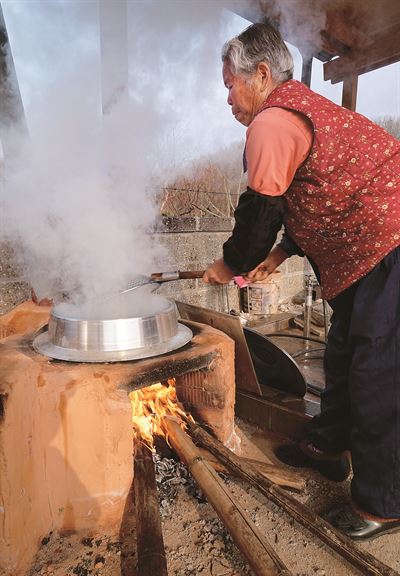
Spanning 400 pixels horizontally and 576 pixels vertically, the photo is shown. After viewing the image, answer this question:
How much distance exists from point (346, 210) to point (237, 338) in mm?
1101

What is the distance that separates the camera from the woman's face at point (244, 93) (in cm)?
203

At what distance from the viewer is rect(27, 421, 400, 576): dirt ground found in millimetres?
1734

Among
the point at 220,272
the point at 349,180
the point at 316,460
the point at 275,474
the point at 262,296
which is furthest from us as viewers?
the point at 262,296

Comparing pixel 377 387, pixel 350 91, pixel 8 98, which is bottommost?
pixel 377 387

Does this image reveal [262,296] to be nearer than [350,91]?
No

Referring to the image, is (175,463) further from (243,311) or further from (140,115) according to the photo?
(243,311)

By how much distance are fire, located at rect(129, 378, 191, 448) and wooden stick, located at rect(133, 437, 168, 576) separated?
0.11 metres

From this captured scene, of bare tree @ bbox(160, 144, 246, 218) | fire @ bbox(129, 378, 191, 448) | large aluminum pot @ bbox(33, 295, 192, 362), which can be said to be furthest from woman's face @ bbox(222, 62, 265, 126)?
bare tree @ bbox(160, 144, 246, 218)

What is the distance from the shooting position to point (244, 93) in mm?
2068

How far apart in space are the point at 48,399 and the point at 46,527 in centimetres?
68

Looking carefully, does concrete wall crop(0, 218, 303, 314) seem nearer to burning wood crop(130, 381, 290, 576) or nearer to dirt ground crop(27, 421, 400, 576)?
burning wood crop(130, 381, 290, 576)

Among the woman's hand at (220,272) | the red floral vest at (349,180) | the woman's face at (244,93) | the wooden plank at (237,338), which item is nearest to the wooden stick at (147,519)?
the wooden plank at (237,338)

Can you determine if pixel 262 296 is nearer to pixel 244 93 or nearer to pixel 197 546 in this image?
pixel 244 93

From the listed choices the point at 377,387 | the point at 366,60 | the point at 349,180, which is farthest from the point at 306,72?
the point at 377,387
